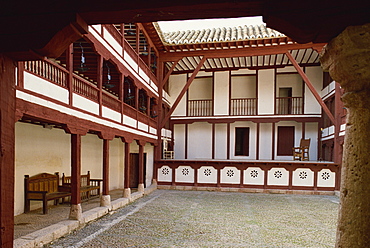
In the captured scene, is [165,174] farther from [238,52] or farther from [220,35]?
[220,35]

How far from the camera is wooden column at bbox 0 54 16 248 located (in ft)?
6.54

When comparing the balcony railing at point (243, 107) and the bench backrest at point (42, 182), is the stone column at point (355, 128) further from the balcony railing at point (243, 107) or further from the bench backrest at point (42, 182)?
the balcony railing at point (243, 107)

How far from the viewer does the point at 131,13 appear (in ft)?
5.57

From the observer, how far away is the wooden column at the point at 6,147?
78.5 inches

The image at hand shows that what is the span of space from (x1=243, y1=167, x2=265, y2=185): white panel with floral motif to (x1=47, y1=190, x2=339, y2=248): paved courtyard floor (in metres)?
2.27

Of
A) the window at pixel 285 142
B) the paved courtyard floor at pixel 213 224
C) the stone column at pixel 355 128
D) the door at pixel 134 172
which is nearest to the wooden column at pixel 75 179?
the paved courtyard floor at pixel 213 224

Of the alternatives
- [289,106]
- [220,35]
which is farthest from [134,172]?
[289,106]

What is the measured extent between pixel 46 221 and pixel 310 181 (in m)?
11.3

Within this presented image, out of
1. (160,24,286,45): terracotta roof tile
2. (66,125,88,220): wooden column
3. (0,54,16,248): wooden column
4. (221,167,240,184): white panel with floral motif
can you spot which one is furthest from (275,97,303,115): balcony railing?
(0,54,16,248): wooden column

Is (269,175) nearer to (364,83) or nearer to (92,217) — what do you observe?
(92,217)

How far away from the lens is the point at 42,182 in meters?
8.41

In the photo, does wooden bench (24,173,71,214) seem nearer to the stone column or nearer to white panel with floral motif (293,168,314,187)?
the stone column

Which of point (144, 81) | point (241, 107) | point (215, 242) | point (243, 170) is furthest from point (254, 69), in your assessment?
point (215, 242)

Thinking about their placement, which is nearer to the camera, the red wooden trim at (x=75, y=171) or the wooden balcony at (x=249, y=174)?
the red wooden trim at (x=75, y=171)
